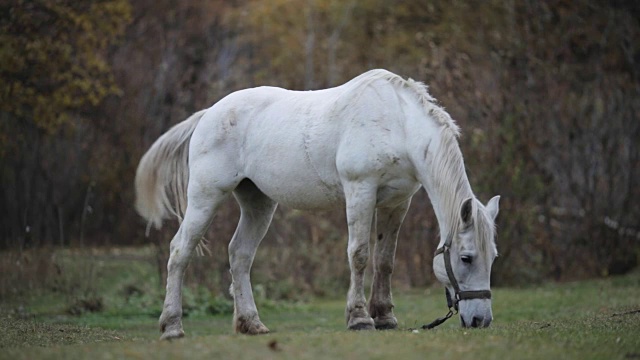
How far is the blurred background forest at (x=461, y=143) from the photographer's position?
44.5ft

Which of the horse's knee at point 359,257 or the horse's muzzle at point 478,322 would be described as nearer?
the horse's muzzle at point 478,322

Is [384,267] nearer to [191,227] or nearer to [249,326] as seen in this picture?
[249,326]

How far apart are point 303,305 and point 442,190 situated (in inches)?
222

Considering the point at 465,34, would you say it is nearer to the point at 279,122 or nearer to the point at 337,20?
the point at 337,20

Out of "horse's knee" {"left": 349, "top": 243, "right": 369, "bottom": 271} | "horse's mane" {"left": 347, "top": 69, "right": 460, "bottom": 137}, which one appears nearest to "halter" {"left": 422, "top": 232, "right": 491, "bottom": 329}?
"horse's knee" {"left": 349, "top": 243, "right": 369, "bottom": 271}

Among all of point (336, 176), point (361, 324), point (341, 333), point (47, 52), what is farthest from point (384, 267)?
point (47, 52)

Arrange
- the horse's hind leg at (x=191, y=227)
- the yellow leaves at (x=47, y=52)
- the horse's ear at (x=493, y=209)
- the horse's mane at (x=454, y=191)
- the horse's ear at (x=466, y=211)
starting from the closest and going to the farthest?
the horse's ear at (x=466, y=211), the horse's mane at (x=454, y=191), the horse's ear at (x=493, y=209), the horse's hind leg at (x=191, y=227), the yellow leaves at (x=47, y=52)

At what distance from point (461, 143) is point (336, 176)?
6.93 m

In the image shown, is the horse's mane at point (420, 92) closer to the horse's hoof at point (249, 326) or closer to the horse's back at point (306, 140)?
the horse's back at point (306, 140)

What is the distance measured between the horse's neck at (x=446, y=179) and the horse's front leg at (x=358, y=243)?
1.61 ft

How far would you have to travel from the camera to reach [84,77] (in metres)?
15.4

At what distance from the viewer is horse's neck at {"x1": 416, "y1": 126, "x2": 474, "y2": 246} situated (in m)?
7.16

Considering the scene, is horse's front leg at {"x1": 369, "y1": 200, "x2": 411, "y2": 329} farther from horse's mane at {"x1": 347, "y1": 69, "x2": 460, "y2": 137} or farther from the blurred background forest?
the blurred background forest

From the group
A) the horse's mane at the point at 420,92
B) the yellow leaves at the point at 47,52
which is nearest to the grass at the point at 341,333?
the horse's mane at the point at 420,92
